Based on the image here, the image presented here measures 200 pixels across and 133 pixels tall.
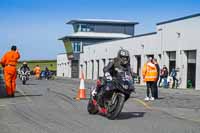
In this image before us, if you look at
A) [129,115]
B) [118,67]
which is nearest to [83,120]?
[118,67]

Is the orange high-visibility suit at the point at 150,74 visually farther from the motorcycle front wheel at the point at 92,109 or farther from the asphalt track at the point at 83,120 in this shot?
the motorcycle front wheel at the point at 92,109

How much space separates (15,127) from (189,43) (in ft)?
98.2

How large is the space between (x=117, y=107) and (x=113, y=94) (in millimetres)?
429

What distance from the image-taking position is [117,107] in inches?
462

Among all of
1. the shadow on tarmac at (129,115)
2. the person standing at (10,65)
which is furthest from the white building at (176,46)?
the shadow on tarmac at (129,115)

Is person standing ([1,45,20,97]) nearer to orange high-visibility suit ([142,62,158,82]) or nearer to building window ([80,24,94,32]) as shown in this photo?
orange high-visibility suit ([142,62,158,82])

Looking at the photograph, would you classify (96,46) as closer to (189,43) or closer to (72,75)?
→ (72,75)

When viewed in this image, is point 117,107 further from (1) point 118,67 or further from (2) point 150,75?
(2) point 150,75

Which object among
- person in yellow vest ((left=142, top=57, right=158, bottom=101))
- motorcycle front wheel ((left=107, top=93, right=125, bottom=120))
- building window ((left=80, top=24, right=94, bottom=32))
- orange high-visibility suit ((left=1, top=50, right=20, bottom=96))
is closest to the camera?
motorcycle front wheel ((left=107, top=93, right=125, bottom=120))

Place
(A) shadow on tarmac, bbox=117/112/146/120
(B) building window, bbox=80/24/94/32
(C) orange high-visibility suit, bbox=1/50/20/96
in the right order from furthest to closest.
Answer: (B) building window, bbox=80/24/94/32 < (C) orange high-visibility suit, bbox=1/50/20/96 < (A) shadow on tarmac, bbox=117/112/146/120

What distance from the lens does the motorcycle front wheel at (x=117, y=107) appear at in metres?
11.7

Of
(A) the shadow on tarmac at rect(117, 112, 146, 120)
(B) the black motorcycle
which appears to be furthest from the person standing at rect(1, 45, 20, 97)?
(B) the black motorcycle

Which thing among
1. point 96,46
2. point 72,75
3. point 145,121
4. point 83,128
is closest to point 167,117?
point 145,121

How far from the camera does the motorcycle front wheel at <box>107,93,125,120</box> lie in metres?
11.7
